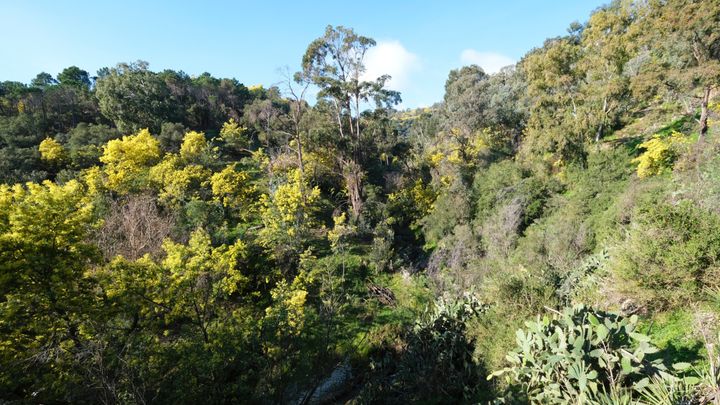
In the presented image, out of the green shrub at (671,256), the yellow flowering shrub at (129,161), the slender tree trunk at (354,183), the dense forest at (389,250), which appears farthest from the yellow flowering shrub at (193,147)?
the green shrub at (671,256)

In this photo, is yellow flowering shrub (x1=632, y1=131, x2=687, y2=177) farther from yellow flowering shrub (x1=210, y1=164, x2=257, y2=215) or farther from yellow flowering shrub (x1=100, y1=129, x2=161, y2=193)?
yellow flowering shrub (x1=100, y1=129, x2=161, y2=193)

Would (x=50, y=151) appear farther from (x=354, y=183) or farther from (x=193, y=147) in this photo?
(x=354, y=183)

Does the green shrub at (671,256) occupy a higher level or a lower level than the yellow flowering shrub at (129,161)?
lower

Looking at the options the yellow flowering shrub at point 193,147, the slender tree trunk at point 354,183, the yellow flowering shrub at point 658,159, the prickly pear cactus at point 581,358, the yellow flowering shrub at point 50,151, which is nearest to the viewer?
the prickly pear cactus at point 581,358

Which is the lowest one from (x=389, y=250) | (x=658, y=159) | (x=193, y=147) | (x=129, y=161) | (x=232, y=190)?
(x=389, y=250)

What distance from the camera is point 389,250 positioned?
16.4 metres

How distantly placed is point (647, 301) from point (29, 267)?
38.4ft

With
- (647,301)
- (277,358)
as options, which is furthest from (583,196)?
(277,358)

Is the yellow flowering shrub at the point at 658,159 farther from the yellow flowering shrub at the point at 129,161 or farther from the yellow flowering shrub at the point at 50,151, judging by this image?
the yellow flowering shrub at the point at 50,151

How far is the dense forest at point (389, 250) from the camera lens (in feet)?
15.9

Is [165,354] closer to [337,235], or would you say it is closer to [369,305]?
[369,305]

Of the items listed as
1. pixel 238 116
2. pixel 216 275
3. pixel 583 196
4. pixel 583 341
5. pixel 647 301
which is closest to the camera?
pixel 583 341

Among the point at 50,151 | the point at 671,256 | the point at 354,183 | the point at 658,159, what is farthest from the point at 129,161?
the point at 658,159

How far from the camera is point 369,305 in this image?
1345 cm
